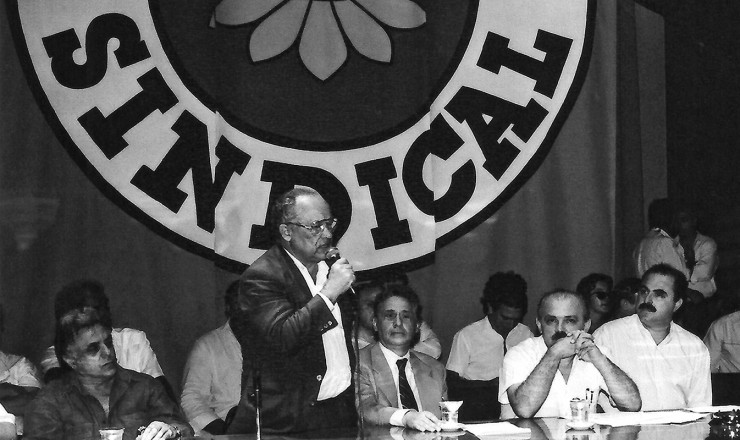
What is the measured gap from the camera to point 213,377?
493cm

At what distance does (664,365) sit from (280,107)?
2.13 metres

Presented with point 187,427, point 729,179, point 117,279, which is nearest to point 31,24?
point 117,279

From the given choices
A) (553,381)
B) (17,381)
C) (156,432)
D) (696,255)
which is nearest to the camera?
(156,432)

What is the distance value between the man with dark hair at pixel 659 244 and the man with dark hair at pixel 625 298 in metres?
0.61

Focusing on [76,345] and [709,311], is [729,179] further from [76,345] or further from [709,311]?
[76,345]

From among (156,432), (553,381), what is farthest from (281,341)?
(553,381)

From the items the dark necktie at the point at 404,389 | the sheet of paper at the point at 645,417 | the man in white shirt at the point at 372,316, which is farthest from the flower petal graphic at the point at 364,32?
the sheet of paper at the point at 645,417

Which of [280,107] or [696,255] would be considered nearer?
[280,107]

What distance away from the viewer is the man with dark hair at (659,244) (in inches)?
240

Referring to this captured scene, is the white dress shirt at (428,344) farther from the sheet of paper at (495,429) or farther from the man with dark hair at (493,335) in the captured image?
the sheet of paper at (495,429)

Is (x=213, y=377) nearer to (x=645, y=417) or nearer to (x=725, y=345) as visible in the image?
(x=645, y=417)

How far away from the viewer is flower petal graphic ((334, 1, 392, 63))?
5.43 m

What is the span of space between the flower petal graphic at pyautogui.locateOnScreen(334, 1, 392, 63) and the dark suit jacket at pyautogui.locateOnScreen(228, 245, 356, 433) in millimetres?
2369

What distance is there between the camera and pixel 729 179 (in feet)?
22.0
